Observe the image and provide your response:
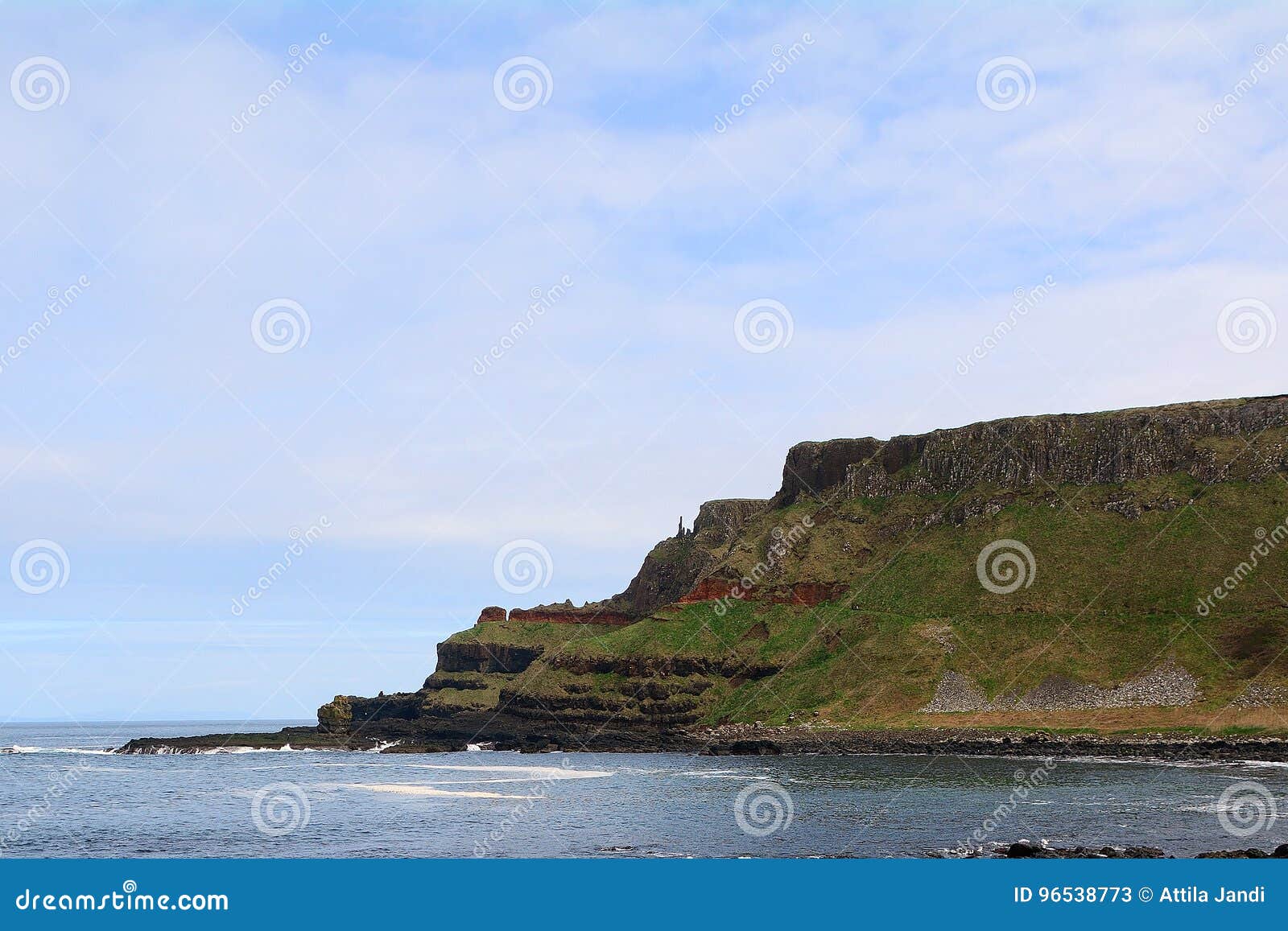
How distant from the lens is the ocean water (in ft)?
168

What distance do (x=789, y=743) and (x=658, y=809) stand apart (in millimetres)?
61634

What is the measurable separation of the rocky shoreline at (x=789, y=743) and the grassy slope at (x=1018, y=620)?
17.8ft

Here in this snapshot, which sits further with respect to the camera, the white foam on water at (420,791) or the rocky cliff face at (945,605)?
the rocky cliff face at (945,605)

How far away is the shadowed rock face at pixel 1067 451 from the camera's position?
14925 cm

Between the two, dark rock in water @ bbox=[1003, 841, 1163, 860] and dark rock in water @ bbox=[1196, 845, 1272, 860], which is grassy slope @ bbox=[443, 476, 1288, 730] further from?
dark rock in water @ bbox=[1196, 845, 1272, 860]

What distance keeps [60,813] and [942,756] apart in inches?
2910

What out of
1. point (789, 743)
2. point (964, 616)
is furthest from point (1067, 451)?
point (789, 743)

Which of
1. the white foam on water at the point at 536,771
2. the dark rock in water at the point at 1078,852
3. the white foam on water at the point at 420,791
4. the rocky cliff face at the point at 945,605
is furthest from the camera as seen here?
the rocky cliff face at the point at 945,605

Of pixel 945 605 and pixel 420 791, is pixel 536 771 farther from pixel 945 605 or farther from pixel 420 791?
pixel 945 605

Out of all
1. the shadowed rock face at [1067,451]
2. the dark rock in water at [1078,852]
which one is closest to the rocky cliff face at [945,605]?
the shadowed rock face at [1067,451]

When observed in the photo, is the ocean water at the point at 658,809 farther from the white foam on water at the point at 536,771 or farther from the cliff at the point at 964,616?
the cliff at the point at 964,616

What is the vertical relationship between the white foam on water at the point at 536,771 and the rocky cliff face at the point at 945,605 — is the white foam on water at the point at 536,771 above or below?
below

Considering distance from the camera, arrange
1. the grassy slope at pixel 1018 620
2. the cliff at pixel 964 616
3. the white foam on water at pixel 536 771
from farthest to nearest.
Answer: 1. the cliff at pixel 964 616
2. the grassy slope at pixel 1018 620
3. the white foam on water at pixel 536 771

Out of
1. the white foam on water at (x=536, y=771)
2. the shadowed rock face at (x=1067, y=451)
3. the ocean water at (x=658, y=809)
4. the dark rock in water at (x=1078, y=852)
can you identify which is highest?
the shadowed rock face at (x=1067, y=451)
